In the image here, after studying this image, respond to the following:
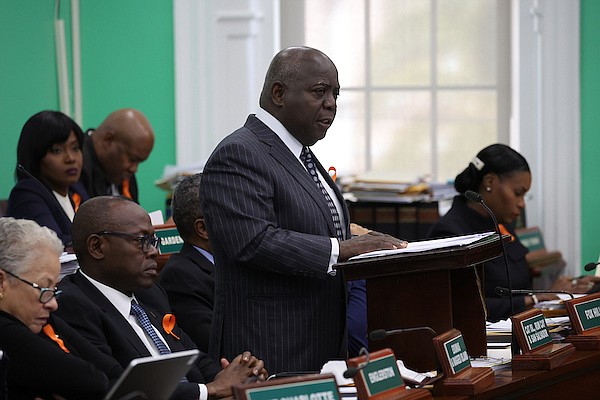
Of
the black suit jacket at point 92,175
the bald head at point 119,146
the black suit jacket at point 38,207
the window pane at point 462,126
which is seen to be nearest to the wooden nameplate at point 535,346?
the black suit jacket at point 38,207

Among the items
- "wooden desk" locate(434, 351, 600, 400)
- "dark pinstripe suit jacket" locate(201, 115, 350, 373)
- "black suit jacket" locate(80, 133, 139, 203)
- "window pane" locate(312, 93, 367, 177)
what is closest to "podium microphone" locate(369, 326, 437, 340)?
"wooden desk" locate(434, 351, 600, 400)

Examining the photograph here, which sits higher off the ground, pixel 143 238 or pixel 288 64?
pixel 288 64

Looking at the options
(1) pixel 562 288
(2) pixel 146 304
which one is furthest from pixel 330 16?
(2) pixel 146 304

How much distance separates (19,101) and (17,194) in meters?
1.35

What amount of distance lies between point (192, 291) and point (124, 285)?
549 millimetres

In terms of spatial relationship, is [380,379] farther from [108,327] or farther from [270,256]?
[108,327]

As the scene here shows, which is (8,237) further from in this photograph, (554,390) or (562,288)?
(562,288)

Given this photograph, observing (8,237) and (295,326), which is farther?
(295,326)

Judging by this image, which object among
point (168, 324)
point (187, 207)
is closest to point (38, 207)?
point (187, 207)

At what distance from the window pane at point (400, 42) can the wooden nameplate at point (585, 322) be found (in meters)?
3.10

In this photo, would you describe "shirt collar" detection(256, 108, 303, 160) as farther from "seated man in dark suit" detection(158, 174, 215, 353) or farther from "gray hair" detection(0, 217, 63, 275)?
"seated man in dark suit" detection(158, 174, 215, 353)

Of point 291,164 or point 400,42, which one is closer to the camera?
point 291,164

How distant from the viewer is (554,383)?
2.72 metres

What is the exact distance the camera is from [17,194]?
4.11 m
